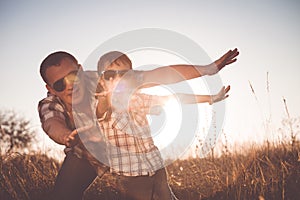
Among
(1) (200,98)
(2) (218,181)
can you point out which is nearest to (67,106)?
(1) (200,98)

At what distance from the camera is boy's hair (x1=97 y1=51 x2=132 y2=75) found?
284 cm

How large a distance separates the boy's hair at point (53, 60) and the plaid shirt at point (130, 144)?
23.9 inches

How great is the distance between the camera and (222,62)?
2.32m

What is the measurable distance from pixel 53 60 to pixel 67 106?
383 mm

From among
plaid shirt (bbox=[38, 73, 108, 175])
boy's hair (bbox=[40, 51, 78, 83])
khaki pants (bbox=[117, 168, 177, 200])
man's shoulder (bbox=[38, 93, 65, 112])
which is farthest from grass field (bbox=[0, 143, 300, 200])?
boy's hair (bbox=[40, 51, 78, 83])

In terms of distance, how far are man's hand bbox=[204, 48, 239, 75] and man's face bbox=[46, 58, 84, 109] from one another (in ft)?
3.31

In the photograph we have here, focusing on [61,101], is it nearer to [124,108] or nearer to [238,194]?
[124,108]

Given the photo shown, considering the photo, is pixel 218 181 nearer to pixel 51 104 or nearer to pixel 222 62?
pixel 222 62

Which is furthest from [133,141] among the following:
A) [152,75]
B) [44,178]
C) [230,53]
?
[44,178]

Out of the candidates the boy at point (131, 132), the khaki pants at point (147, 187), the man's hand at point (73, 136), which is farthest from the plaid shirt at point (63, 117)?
the man's hand at point (73, 136)

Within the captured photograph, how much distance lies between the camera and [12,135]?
19.8 m

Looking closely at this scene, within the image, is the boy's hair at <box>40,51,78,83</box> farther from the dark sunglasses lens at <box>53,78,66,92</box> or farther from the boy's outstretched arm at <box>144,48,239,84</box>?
the boy's outstretched arm at <box>144,48,239,84</box>

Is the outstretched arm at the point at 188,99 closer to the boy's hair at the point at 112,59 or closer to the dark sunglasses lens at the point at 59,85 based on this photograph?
the boy's hair at the point at 112,59

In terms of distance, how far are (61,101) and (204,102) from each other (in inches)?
43.3
